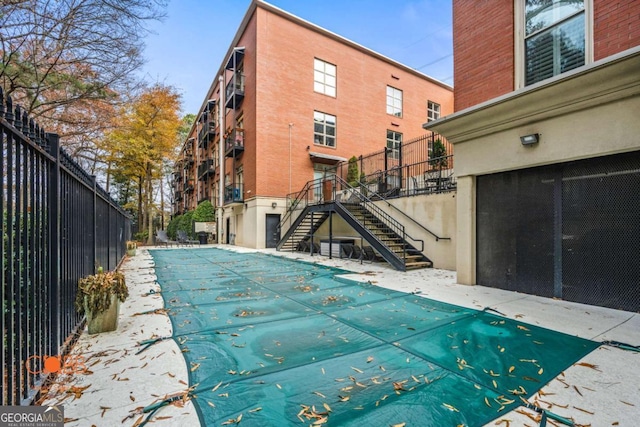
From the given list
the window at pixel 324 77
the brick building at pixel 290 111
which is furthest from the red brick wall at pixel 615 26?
the window at pixel 324 77

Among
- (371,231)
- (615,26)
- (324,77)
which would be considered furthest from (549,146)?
(324,77)

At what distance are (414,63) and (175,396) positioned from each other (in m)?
28.1

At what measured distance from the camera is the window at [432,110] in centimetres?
2600

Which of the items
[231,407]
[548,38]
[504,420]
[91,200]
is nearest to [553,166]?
[548,38]

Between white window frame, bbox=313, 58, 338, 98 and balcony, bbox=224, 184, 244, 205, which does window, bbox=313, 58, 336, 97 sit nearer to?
white window frame, bbox=313, 58, 338, 98

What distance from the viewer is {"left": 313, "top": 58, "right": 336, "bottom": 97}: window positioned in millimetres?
20000

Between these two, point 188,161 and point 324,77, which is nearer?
point 324,77

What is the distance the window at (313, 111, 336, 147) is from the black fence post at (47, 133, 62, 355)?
17.6 m

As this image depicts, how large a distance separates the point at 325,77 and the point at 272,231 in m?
11.2

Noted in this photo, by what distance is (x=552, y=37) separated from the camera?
5719 mm

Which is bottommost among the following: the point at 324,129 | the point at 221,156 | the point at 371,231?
the point at 371,231

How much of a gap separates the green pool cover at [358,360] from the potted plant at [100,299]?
2.76 feet

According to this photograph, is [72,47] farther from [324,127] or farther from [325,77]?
[325,77]

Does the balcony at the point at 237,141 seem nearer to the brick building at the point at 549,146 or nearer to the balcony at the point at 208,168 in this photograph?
the balcony at the point at 208,168
